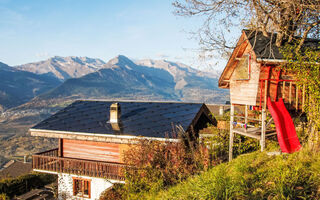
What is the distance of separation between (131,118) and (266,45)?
362 inches

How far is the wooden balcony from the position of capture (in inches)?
564

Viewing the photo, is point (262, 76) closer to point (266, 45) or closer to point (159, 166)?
point (266, 45)

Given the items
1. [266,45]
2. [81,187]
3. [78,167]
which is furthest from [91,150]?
[266,45]

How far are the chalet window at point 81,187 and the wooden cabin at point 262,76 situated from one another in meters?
10.3

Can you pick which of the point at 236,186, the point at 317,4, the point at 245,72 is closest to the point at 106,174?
the point at 245,72

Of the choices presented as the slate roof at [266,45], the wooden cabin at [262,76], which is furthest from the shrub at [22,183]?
the slate roof at [266,45]

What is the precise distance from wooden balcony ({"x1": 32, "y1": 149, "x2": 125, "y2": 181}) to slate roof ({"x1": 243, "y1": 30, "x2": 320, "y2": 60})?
8.96m

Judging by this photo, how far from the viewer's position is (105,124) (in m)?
15.7

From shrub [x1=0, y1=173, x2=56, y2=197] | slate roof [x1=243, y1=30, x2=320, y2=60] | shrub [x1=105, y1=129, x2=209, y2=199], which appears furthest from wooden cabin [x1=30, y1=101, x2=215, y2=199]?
shrub [x1=0, y1=173, x2=56, y2=197]

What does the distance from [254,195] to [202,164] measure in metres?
3.44

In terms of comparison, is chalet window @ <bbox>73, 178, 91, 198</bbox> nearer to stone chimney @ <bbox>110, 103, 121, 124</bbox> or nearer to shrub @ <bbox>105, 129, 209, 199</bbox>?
stone chimney @ <bbox>110, 103, 121, 124</bbox>

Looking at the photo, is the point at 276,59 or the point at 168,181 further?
the point at 276,59

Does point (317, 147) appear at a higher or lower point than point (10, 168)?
higher

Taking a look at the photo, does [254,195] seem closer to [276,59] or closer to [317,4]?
[276,59]
